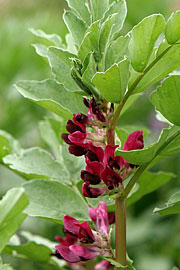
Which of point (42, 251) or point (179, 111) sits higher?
point (179, 111)

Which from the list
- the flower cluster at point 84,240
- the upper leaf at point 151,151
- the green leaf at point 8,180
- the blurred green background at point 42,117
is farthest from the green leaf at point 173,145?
the green leaf at point 8,180

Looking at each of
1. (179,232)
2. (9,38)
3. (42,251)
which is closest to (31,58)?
(9,38)

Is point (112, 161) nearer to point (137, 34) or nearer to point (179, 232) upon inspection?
point (137, 34)

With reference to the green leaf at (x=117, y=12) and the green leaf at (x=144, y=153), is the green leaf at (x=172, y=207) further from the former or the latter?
the green leaf at (x=117, y=12)

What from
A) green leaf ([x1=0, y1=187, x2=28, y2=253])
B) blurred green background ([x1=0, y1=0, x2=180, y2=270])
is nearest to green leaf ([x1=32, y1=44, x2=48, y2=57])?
green leaf ([x1=0, y1=187, x2=28, y2=253])

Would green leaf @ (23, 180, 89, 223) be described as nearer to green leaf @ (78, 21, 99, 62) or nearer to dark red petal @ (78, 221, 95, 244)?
dark red petal @ (78, 221, 95, 244)

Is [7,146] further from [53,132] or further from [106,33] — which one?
[106,33]

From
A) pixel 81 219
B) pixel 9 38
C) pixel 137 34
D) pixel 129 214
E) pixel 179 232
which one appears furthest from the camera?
pixel 9 38
